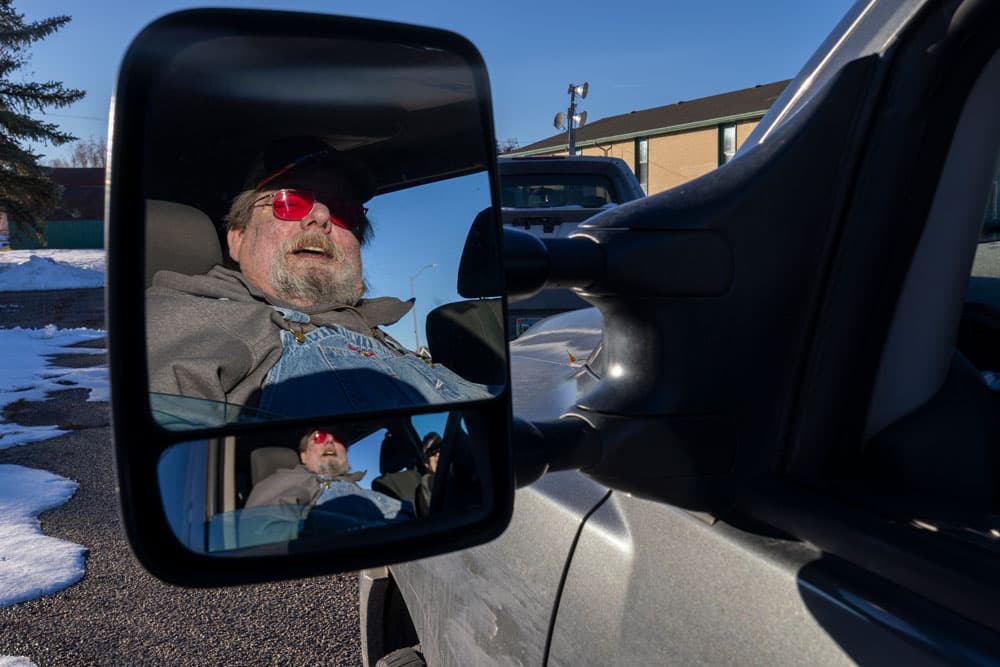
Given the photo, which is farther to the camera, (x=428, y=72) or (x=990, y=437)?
(x=990, y=437)

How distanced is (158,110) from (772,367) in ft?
2.53

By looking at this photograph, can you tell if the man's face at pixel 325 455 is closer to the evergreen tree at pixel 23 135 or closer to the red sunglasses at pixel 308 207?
the red sunglasses at pixel 308 207

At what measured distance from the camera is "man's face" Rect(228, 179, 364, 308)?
91cm

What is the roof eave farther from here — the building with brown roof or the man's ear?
the man's ear

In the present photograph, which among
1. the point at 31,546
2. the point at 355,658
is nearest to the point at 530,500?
the point at 355,658

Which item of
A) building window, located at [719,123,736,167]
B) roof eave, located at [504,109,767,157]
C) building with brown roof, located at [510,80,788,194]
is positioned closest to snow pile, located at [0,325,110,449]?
roof eave, located at [504,109,767,157]

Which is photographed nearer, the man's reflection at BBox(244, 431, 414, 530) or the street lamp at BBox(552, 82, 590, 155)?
the man's reflection at BBox(244, 431, 414, 530)

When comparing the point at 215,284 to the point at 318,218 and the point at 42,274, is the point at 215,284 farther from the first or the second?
the point at 42,274

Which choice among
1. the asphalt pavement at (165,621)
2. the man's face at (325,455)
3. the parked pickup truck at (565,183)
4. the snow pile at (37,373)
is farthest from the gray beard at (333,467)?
the parked pickup truck at (565,183)

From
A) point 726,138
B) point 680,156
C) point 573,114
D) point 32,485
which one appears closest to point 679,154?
point 680,156

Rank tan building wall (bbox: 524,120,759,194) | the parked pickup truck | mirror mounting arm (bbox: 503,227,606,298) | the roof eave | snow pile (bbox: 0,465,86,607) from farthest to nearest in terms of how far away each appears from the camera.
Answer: tan building wall (bbox: 524,120,759,194), the roof eave, the parked pickup truck, snow pile (bbox: 0,465,86,607), mirror mounting arm (bbox: 503,227,606,298)

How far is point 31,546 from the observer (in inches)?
189

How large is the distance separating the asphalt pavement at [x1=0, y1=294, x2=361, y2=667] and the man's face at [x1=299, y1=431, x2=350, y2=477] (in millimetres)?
2652

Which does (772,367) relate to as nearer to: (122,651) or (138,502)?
(138,502)
